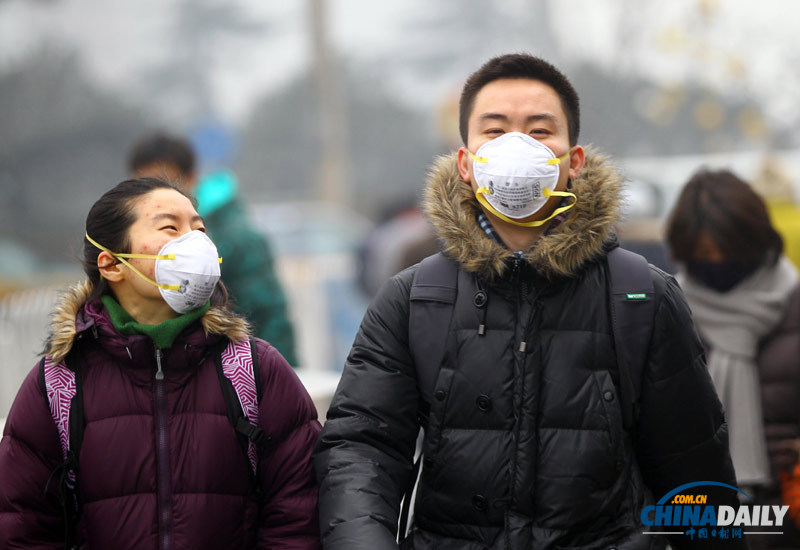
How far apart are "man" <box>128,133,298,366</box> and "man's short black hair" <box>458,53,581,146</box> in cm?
240

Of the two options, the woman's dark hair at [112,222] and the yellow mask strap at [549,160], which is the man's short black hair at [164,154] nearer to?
the woman's dark hair at [112,222]

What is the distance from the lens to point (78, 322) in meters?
3.07

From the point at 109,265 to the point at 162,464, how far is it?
2.13 ft

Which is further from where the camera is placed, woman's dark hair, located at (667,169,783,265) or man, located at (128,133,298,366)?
man, located at (128,133,298,366)

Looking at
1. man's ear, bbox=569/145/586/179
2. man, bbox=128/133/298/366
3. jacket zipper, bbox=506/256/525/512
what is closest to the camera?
jacket zipper, bbox=506/256/525/512

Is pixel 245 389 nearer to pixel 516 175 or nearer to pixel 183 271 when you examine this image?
pixel 183 271

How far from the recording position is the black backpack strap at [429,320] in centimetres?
297

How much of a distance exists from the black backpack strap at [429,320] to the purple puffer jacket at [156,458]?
38 cm

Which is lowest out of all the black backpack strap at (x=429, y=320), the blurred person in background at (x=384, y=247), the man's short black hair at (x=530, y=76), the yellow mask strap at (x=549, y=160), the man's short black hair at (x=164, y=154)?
the blurred person in background at (x=384, y=247)

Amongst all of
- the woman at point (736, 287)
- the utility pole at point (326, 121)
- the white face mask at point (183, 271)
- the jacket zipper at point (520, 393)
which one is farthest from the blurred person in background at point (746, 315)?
the utility pole at point (326, 121)

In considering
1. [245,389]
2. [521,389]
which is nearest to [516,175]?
[521,389]

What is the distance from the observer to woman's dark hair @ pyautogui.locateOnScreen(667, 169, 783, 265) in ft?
15.3

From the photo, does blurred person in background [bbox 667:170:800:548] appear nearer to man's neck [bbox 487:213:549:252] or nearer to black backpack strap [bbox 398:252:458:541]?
man's neck [bbox 487:213:549:252]

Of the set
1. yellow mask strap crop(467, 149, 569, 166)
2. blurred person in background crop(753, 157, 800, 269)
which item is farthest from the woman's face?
blurred person in background crop(753, 157, 800, 269)
